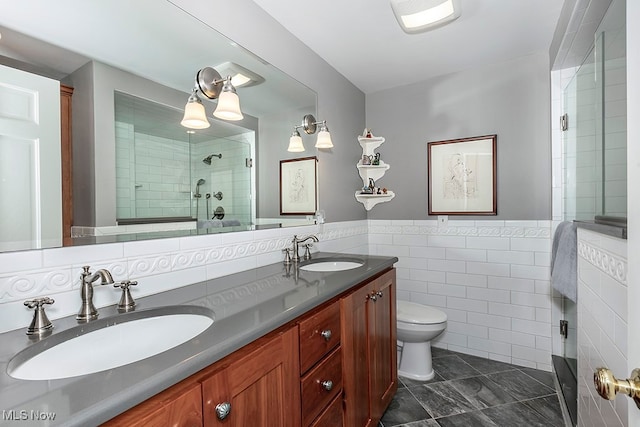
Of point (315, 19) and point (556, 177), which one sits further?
point (556, 177)

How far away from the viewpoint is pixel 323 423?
3.76ft

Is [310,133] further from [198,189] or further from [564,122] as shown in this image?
[564,122]

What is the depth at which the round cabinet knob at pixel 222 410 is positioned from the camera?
0.72 metres

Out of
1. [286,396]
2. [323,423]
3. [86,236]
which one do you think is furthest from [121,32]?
[323,423]

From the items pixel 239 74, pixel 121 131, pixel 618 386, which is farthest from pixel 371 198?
pixel 618 386

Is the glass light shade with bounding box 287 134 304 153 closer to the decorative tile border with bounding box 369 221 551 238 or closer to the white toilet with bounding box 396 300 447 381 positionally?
the decorative tile border with bounding box 369 221 551 238

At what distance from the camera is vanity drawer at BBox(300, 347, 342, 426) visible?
1042 millimetres

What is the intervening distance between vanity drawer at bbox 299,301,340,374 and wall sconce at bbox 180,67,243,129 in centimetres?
96

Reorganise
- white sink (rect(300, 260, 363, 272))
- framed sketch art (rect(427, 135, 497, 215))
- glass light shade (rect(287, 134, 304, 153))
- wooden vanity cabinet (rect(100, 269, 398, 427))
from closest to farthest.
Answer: wooden vanity cabinet (rect(100, 269, 398, 427))
white sink (rect(300, 260, 363, 272))
glass light shade (rect(287, 134, 304, 153))
framed sketch art (rect(427, 135, 497, 215))

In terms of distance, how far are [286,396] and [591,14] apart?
213cm

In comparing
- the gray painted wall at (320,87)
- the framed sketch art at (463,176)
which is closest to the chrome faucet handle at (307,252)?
the gray painted wall at (320,87)

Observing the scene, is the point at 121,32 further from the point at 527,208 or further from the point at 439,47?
the point at 527,208

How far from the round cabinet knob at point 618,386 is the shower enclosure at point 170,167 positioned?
1330mm

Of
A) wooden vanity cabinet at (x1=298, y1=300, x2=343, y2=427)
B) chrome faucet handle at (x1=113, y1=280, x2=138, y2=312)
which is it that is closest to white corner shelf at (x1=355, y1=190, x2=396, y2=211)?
wooden vanity cabinet at (x1=298, y1=300, x2=343, y2=427)
